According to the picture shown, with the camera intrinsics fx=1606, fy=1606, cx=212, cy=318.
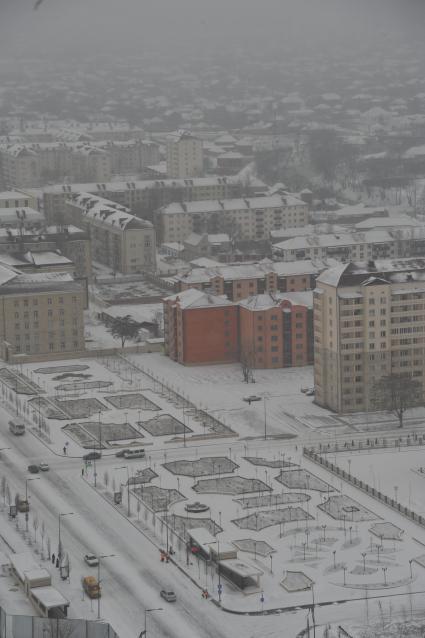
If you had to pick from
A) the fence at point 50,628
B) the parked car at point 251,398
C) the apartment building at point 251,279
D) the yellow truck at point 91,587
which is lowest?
the parked car at point 251,398

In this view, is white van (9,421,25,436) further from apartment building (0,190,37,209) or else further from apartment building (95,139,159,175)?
apartment building (95,139,159,175)

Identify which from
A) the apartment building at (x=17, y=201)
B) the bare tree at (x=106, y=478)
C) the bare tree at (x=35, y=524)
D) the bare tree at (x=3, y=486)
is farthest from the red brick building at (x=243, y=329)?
the apartment building at (x=17, y=201)

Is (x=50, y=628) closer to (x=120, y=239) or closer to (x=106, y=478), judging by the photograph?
(x=106, y=478)

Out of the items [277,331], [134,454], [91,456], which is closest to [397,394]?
[277,331]

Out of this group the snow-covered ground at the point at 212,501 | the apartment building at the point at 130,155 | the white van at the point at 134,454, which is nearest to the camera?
the snow-covered ground at the point at 212,501

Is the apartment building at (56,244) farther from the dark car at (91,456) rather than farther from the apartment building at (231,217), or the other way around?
the dark car at (91,456)

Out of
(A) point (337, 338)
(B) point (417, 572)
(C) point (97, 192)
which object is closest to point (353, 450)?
(A) point (337, 338)

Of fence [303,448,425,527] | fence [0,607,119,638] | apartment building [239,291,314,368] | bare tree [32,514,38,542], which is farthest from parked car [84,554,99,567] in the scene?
apartment building [239,291,314,368]
